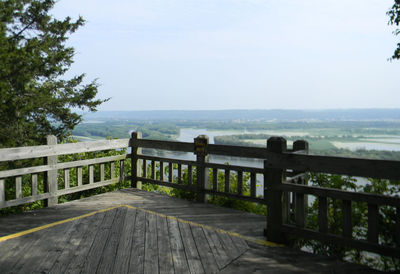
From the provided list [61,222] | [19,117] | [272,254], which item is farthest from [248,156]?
[19,117]

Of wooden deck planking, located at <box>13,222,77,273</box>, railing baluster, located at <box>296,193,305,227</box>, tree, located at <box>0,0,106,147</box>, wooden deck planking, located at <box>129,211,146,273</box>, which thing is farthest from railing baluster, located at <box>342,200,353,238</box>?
tree, located at <box>0,0,106,147</box>

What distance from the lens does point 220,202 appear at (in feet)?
21.4

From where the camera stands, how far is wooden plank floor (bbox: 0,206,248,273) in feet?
11.5

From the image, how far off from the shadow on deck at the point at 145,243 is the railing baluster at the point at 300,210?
35cm

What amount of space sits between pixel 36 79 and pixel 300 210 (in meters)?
15.3

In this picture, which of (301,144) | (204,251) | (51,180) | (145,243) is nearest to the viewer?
(204,251)

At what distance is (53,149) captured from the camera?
599 centimetres

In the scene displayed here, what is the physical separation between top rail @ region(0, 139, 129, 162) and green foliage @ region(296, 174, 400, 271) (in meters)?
4.18

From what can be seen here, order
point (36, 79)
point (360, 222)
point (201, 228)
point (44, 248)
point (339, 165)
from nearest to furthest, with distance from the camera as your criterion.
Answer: point (339, 165) < point (44, 248) < point (360, 222) < point (201, 228) < point (36, 79)

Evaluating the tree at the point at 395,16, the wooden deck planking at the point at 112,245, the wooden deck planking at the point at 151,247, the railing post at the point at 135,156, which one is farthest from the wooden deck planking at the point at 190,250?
the tree at the point at 395,16

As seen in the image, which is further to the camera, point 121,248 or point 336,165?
point 121,248

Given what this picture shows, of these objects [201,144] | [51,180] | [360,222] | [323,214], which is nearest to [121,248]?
[323,214]

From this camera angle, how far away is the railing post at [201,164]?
6137mm

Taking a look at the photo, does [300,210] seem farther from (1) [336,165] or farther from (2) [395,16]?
(2) [395,16]
